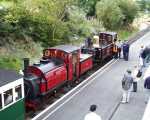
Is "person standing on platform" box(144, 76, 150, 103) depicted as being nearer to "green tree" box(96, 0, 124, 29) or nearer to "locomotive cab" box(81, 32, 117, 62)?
"locomotive cab" box(81, 32, 117, 62)

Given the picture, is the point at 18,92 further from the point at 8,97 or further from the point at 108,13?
the point at 108,13

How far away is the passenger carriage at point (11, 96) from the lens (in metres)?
12.6

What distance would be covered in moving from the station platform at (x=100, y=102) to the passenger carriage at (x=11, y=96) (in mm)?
2639

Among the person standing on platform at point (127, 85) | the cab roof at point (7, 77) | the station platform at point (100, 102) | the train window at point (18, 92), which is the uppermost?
the cab roof at point (7, 77)

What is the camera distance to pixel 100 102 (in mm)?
18594

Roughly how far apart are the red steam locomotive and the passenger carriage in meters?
2.55

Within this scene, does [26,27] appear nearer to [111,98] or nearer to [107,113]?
[111,98]

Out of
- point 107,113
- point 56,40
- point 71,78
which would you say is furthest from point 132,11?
point 107,113

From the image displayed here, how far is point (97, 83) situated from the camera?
2253cm

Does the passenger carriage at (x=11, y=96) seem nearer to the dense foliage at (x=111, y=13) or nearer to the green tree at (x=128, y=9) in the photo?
the dense foliage at (x=111, y=13)

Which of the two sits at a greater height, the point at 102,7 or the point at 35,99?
the point at 102,7

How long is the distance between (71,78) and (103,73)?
533cm

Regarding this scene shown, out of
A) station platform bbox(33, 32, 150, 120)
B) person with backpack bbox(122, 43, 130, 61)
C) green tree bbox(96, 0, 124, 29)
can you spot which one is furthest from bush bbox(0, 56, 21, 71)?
green tree bbox(96, 0, 124, 29)

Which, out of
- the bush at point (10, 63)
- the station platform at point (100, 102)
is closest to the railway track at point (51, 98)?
the station platform at point (100, 102)
